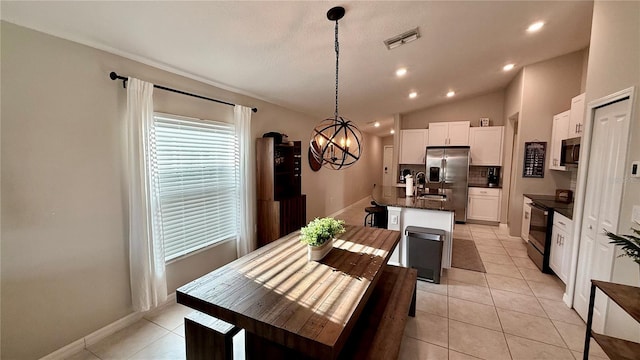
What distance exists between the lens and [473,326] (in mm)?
2318

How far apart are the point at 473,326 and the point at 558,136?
11.5 feet

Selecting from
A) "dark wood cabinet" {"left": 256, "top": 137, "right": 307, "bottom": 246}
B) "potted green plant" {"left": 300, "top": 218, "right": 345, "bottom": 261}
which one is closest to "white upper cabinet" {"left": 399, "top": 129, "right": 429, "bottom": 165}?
"dark wood cabinet" {"left": 256, "top": 137, "right": 307, "bottom": 246}

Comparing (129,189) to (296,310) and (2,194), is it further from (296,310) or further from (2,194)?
(296,310)

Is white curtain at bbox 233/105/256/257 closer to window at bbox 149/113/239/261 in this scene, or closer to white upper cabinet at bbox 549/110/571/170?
window at bbox 149/113/239/261

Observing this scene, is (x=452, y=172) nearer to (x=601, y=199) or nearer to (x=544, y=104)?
(x=544, y=104)

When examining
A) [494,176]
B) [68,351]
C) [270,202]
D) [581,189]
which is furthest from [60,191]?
[494,176]

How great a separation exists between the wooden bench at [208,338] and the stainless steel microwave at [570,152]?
14.2ft

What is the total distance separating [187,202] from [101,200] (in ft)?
2.61

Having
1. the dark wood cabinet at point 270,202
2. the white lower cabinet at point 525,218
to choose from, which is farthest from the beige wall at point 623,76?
the dark wood cabinet at point 270,202

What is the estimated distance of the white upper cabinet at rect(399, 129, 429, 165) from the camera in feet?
20.8

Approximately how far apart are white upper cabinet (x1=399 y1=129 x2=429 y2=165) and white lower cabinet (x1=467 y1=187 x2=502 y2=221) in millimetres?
1413

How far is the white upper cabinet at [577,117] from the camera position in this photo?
10.6ft

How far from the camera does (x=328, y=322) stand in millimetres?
1192

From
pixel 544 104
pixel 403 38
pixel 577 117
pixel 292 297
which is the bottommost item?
pixel 292 297
